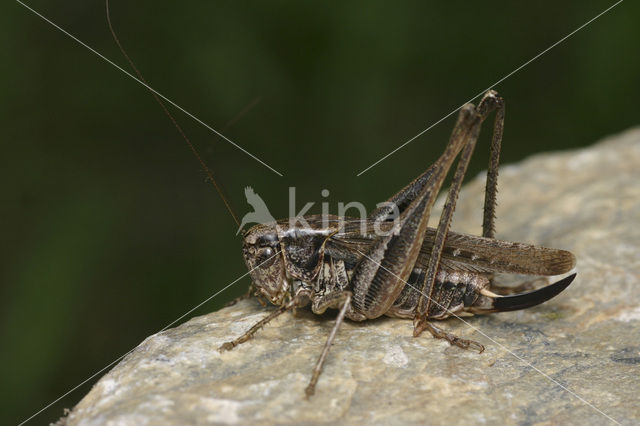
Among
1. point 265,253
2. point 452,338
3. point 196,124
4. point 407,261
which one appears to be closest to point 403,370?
point 452,338

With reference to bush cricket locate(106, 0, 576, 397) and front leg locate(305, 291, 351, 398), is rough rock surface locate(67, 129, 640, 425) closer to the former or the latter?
front leg locate(305, 291, 351, 398)

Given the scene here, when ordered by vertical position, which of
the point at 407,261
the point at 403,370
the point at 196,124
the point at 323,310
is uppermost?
the point at 196,124

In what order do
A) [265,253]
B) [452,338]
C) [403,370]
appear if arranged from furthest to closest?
[265,253], [452,338], [403,370]

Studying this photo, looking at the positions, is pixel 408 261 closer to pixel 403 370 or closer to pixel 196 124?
pixel 403 370

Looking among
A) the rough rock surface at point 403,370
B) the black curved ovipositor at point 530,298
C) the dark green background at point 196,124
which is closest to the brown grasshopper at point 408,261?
the black curved ovipositor at point 530,298

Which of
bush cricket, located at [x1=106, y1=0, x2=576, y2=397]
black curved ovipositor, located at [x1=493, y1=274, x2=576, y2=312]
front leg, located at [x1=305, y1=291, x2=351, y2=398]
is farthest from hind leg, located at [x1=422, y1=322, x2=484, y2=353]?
front leg, located at [x1=305, y1=291, x2=351, y2=398]

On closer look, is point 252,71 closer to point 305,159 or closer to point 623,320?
point 305,159

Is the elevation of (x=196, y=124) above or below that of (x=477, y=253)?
above
